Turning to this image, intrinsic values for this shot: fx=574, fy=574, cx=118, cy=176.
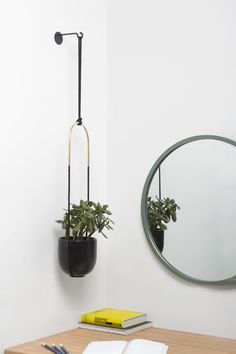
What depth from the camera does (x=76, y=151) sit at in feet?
7.34

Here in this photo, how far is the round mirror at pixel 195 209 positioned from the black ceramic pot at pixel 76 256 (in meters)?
0.29

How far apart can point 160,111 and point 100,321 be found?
0.84m

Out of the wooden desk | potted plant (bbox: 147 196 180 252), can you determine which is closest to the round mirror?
potted plant (bbox: 147 196 180 252)

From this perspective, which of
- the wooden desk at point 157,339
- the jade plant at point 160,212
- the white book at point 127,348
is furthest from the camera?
the jade plant at point 160,212

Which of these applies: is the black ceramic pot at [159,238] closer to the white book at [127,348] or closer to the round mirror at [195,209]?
the round mirror at [195,209]

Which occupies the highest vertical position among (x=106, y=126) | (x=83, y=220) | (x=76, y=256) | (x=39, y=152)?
(x=106, y=126)

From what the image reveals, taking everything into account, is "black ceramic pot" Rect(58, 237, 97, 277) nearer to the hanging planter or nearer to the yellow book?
the hanging planter

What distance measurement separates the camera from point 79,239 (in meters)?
2.08

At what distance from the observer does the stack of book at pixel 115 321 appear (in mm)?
2105

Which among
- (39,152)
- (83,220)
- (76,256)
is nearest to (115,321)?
(76,256)

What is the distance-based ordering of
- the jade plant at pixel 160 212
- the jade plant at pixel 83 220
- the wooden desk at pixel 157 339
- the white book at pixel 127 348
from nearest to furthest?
Result: the white book at pixel 127 348, the wooden desk at pixel 157 339, the jade plant at pixel 83 220, the jade plant at pixel 160 212

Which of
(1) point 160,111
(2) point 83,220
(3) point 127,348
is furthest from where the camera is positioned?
(1) point 160,111

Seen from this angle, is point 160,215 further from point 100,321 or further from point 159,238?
point 100,321

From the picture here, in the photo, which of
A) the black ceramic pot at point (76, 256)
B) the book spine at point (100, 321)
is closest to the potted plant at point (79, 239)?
the black ceramic pot at point (76, 256)
